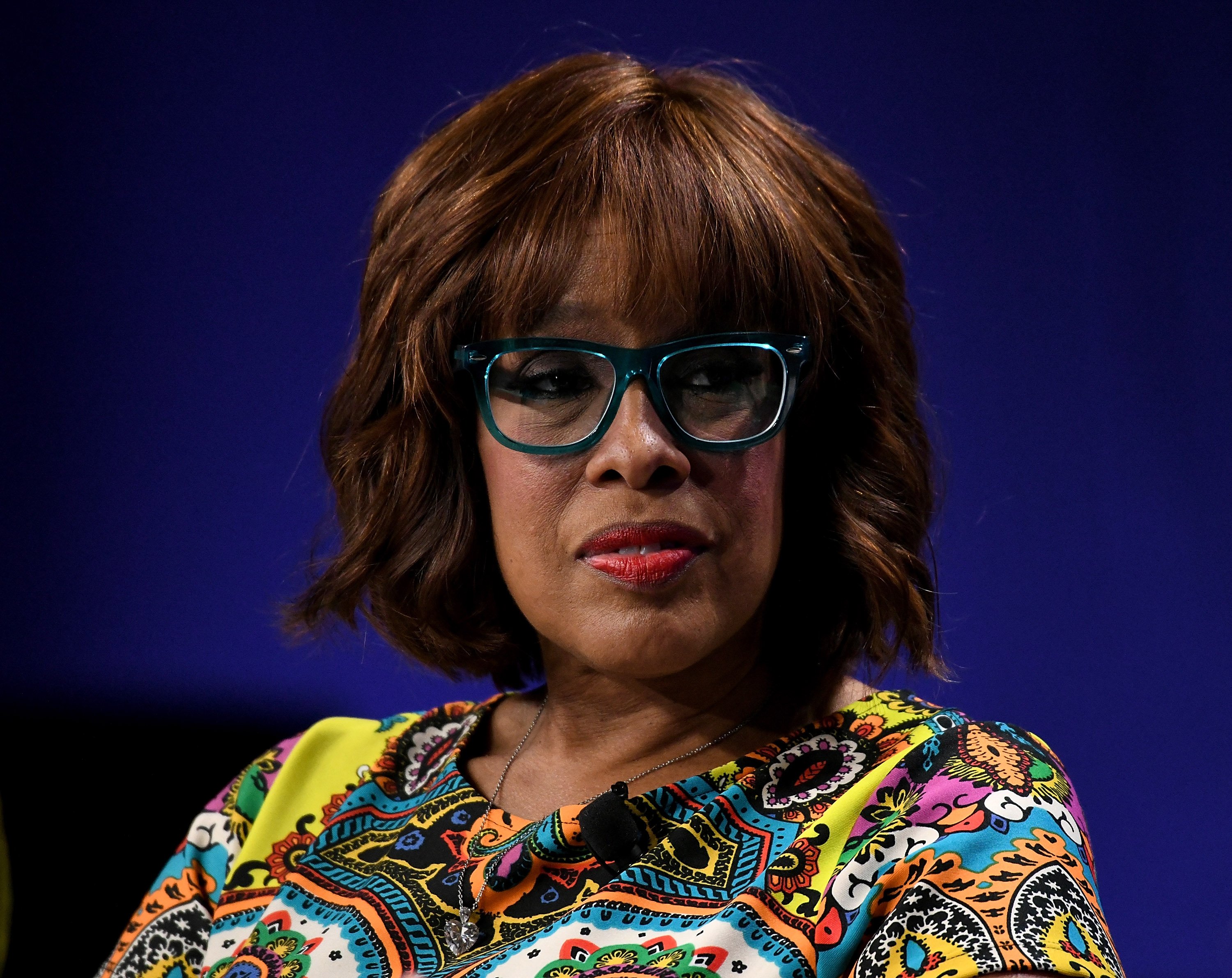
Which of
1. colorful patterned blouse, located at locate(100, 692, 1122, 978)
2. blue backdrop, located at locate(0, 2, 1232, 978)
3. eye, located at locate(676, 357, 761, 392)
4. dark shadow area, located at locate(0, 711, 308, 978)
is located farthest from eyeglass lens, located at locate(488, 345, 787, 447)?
dark shadow area, located at locate(0, 711, 308, 978)

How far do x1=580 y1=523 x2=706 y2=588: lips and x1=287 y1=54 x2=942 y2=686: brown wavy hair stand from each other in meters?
0.17

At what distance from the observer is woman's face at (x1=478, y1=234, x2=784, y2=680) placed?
1056mm

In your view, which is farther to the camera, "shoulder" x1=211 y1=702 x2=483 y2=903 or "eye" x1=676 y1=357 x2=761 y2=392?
"shoulder" x1=211 y1=702 x2=483 y2=903

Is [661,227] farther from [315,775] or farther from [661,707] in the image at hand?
[315,775]

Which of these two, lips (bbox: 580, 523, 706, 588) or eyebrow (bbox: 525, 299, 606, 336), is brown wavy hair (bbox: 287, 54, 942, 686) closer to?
eyebrow (bbox: 525, 299, 606, 336)

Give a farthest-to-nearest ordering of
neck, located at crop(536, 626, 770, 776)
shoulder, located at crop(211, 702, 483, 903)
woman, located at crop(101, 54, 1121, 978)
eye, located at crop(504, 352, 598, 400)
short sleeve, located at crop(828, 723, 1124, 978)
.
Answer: shoulder, located at crop(211, 702, 483, 903)
neck, located at crop(536, 626, 770, 776)
eye, located at crop(504, 352, 598, 400)
woman, located at crop(101, 54, 1121, 978)
short sleeve, located at crop(828, 723, 1124, 978)

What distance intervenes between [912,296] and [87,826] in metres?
1.28

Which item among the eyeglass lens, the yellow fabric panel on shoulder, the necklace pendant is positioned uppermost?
the eyeglass lens

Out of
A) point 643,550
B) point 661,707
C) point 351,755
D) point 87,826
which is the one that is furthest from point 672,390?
point 87,826

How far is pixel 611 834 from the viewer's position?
1.07 m

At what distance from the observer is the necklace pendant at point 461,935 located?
108cm

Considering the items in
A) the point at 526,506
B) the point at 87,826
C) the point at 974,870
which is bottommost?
the point at 87,826

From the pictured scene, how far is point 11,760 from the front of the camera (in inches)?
68.8

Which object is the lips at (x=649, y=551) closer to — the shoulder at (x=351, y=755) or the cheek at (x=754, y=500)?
the cheek at (x=754, y=500)
